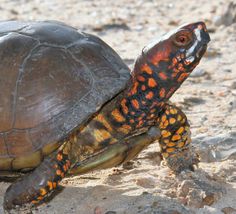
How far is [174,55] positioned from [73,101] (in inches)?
27.3

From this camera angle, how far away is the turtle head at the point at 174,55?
120 inches

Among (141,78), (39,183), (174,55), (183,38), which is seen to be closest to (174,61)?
(174,55)

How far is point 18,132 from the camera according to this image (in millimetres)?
3139

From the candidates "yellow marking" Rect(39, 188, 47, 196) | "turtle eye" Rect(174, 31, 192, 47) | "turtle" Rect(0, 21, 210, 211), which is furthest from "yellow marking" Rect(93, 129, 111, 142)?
"turtle eye" Rect(174, 31, 192, 47)

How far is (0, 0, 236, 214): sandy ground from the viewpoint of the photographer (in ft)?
10.5

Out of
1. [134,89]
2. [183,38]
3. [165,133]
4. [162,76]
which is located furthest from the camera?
[165,133]

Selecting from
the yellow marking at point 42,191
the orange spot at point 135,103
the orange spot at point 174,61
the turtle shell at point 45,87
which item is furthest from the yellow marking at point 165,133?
the yellow marking at point 42,191

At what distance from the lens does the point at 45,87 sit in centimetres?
318

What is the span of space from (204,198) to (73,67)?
1.19m

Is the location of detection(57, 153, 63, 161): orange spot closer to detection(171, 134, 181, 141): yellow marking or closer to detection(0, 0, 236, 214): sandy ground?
detection(0, 0, 236, 214): sandy ground

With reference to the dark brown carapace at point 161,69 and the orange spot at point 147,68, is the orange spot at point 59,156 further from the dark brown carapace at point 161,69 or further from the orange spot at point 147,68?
the orange spot at point 147,68

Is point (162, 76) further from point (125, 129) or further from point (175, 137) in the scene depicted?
point (175, 137)

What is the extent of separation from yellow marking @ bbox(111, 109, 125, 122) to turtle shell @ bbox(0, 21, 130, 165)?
0.47 feet

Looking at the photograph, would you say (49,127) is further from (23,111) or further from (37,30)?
(37,30)
